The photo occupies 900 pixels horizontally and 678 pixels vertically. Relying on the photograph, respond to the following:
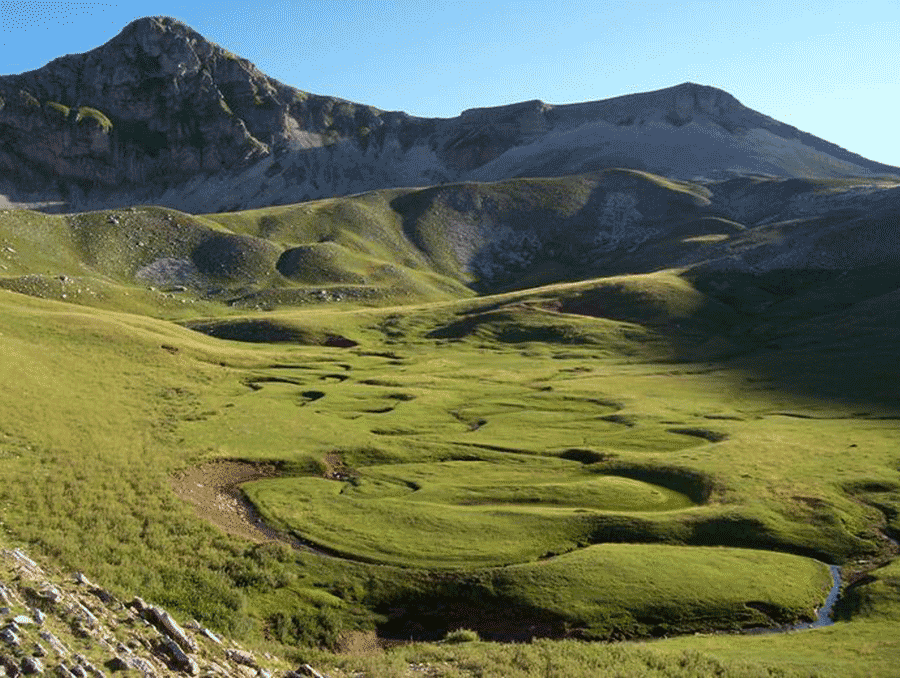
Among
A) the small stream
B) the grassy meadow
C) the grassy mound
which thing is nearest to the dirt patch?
the grassy mound

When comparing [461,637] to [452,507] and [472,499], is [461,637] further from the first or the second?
[472,499]

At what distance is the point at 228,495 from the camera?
54656 mm

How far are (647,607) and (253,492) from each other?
28738 mm

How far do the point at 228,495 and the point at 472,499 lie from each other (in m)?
17.8

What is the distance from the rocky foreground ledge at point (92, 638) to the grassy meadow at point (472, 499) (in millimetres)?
5921

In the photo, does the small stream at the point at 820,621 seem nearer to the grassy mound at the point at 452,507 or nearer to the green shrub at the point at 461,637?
the grassy mound at the point at 452,507

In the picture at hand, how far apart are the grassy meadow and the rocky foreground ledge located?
19.4 ft

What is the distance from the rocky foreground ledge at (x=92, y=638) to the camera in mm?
20625

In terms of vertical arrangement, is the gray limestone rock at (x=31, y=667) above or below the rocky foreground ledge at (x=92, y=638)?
above

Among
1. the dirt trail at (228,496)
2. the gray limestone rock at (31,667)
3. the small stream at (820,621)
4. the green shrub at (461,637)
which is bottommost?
the small stream at (820,621)

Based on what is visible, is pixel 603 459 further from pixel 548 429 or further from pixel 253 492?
pixel 253 492

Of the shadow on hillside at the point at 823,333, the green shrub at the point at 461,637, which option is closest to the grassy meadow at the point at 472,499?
the green shrub at the point at 461,637

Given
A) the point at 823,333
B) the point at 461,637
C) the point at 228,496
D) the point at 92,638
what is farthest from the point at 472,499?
the point at 823,333

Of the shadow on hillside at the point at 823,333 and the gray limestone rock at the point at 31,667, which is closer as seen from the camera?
the gray limestone rock at the point at 31,667
